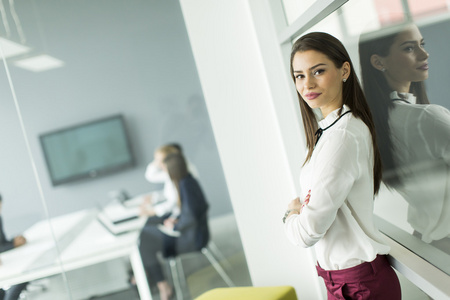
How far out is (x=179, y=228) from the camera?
291cm

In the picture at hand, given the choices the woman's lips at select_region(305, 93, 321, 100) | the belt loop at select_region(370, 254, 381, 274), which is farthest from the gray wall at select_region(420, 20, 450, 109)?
the belt loop at select_region(370, 254, 381, 274)

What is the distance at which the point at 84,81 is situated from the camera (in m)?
2.83

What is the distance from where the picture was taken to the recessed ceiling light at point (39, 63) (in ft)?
9.20

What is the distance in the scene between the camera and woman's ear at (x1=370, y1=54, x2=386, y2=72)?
1.44 m

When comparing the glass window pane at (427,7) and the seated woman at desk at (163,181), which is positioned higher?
the glass window pane at (427,7)

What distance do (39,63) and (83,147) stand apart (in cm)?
58

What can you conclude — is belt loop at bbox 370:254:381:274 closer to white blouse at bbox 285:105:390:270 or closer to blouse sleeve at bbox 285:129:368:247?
white blouse at bbox 285:105:390:270

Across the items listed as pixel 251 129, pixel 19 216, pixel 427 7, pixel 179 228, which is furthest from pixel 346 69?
pixel 19 216

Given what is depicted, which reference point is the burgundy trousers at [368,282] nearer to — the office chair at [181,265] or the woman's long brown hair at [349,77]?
the woman's long brown hair at [349,77]

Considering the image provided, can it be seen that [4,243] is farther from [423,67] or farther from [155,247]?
[423,67]

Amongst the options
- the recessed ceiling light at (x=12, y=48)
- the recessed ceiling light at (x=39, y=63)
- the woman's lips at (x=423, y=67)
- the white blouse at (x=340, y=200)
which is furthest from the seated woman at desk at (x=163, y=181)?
the woman's lips at (x=423, y=67)

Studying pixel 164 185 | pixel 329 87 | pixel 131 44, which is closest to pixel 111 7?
pixel 131 44

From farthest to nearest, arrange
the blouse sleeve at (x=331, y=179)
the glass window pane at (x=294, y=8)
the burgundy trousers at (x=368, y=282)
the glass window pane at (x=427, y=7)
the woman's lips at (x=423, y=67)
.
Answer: the glass window pane at (x=294, y=8) < the burgundy trousers at (x=368, y=282) < the blouse sleeve at (x=331, y=179) < the woman's lips at (x=423, y=67) < the glass window pane at (x=427, y=7)

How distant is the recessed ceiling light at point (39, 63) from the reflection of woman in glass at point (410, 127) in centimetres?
198
